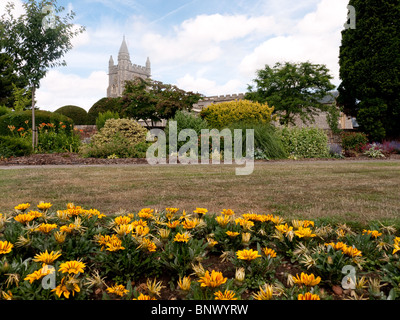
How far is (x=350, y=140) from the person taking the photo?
523 inches

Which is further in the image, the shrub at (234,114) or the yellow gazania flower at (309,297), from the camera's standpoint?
the shrub at (234,114)

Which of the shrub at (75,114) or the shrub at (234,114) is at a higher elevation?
the shrub at (75,114)

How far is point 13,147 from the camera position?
9.37 m

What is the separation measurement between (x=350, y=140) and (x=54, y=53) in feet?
40.2

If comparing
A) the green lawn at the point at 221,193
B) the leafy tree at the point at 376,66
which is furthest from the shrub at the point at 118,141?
the leafy tree at the point at 376,66

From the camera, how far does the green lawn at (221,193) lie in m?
3.22

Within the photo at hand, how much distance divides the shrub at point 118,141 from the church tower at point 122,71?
54933 mm

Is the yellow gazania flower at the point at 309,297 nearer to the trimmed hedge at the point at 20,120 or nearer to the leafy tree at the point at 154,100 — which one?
the trimmed hedge at the point at 20,120

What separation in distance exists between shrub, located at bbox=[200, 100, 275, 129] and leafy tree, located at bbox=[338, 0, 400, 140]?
6.14 m

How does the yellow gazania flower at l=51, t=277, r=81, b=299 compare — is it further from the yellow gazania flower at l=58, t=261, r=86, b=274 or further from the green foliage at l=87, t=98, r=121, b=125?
the green foliage at l=87, t=98, r=121, b=125

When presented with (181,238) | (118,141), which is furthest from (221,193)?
(118,141)

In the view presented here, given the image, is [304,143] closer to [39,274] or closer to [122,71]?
[39,274]

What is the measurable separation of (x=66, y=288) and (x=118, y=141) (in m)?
9.44
